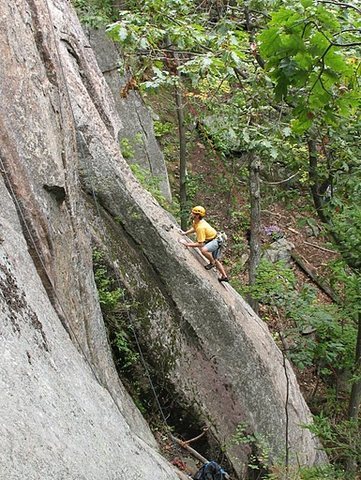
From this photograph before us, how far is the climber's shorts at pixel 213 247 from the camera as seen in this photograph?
977 centimetres

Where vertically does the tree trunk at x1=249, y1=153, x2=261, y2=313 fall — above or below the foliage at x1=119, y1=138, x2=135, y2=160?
below

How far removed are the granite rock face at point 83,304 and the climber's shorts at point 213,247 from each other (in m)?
0.33

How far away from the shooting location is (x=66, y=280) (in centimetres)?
593

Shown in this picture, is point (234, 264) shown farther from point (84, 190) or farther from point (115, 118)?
point (84, 190)

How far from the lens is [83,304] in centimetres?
648

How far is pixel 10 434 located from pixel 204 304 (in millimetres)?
6500

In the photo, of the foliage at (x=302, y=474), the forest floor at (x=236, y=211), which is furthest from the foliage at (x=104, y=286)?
the forest floor at (x=236, y=211)

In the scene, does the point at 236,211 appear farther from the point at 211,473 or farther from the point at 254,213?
the point at 211,473

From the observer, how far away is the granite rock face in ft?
11.5

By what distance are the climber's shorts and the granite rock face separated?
1.08 ft

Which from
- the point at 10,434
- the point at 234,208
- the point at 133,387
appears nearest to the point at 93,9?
the point at 234,208

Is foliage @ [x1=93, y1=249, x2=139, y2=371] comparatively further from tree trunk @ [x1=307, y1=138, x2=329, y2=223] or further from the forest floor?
the forest floor

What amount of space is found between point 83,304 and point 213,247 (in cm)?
377

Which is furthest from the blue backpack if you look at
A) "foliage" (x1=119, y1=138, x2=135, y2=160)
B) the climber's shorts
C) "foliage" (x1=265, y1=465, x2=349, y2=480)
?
"foliage" (x1=119, y1=138, x2=135, y2=160)
